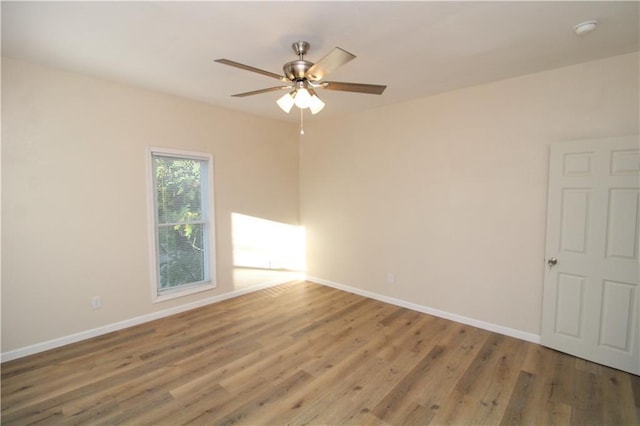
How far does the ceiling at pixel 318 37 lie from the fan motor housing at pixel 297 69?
27 centimetres

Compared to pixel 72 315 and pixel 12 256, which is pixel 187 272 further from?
pixel 12 256

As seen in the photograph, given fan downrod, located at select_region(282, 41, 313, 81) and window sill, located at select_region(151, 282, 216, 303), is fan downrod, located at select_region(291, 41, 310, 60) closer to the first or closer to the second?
fan downrod, located at select_region(282, 41, 313, 81)

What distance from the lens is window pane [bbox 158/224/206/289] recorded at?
3.82 m

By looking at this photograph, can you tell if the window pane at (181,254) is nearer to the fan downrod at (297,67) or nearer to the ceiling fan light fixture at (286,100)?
the ceiling fan light fixture at (286,100)

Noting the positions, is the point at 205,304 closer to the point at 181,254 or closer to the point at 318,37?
the point at 181,254

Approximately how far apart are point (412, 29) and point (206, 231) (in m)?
3.41

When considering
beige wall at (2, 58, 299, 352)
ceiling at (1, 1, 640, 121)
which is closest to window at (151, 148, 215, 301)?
beige wall at (2, 58, 299, 352)

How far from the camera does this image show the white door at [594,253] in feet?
8.38

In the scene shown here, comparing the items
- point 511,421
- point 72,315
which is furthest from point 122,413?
point 511,421

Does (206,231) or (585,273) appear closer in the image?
(585,273)

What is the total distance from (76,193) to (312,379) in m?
2.95

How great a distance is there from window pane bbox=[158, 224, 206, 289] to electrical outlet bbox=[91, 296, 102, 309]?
68 cm

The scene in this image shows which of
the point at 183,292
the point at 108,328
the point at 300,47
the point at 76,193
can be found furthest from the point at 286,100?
the point at 108,328

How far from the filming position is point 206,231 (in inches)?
165
